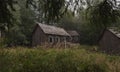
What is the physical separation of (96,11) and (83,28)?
56.2 m

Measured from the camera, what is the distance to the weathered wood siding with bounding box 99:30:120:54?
1307 inches

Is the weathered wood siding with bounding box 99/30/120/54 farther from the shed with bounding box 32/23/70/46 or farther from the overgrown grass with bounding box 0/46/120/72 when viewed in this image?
the overgrown grass with bounding box 0/46/120/72

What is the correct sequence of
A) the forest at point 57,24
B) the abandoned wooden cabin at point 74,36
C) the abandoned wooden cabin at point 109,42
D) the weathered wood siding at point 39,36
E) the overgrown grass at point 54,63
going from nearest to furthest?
1. the forest at point 57,24
2. the overgrown grass at point 54,63
3. the abandoned wooden cabin at point 109,42
4. the weathered wood siding at point 39,36
5. the abandoned wooden cabin at point 74,36

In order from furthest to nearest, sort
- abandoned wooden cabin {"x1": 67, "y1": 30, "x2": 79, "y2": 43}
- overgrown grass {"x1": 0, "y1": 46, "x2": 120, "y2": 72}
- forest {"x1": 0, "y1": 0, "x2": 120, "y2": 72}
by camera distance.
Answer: abandoned wooden cabin {"x1": 67, "y1": 30, "x2": 79, "y2": 43} < overgrown grass {"x1": 0, "y1": 46, "x2": 120, "y2": 72} < forest {"x1": 0, "y1": 0, "x2": 120, "y2": 72}

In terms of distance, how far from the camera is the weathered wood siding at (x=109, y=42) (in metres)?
33.2

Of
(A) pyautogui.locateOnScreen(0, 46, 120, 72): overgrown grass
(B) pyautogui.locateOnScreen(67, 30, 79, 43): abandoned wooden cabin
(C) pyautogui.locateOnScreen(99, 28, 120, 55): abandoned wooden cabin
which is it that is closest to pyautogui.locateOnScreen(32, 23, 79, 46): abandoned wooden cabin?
(C) pyautogui.locateOnScreen(99, 28, 120, 55): abandoned wooden cabin

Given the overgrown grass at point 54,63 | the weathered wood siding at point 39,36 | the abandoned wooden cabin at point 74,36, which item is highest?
the overgrown grass at point 54,63

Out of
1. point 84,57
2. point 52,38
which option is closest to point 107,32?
point 52,38

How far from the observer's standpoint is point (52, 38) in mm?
46344

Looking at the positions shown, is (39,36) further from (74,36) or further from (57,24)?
(57,24)

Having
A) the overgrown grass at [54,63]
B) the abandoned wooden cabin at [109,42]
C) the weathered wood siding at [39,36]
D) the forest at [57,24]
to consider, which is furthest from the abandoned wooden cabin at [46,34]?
the overgrown grass at [54,63]

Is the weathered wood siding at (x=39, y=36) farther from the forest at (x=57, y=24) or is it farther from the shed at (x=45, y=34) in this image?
the forest at (x=57, y=24)

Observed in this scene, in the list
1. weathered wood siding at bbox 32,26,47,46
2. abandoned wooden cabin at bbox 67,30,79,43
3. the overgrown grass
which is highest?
the overgrown grass

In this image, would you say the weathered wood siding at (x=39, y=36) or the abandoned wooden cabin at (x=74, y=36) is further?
the abandoned wooden cabin at (x=74, y=36)
